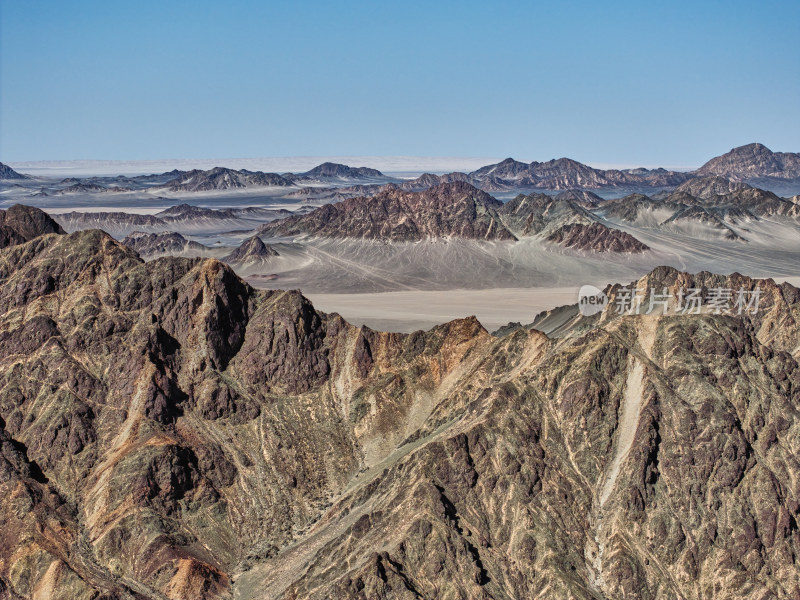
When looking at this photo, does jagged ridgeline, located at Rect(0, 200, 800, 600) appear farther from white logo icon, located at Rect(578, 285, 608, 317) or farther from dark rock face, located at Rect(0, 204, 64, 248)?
dark rock face, located at Rect(0, 204, 64, 248)

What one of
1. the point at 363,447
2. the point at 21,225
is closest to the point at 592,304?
the point at 363,447

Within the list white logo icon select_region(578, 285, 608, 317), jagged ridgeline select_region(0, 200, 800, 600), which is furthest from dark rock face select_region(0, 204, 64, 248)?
white logo icon select_region(578, 285, 608, 317)

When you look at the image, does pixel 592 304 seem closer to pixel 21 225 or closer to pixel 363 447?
pixel 363 447

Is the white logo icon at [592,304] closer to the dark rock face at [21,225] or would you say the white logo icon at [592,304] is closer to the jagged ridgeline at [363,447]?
the jagged ridgeline at [363,447]

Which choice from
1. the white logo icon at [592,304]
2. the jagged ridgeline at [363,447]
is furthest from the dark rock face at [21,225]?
the white logo icon at [592,304]

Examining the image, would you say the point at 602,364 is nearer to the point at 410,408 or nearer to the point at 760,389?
the point at 760,389
